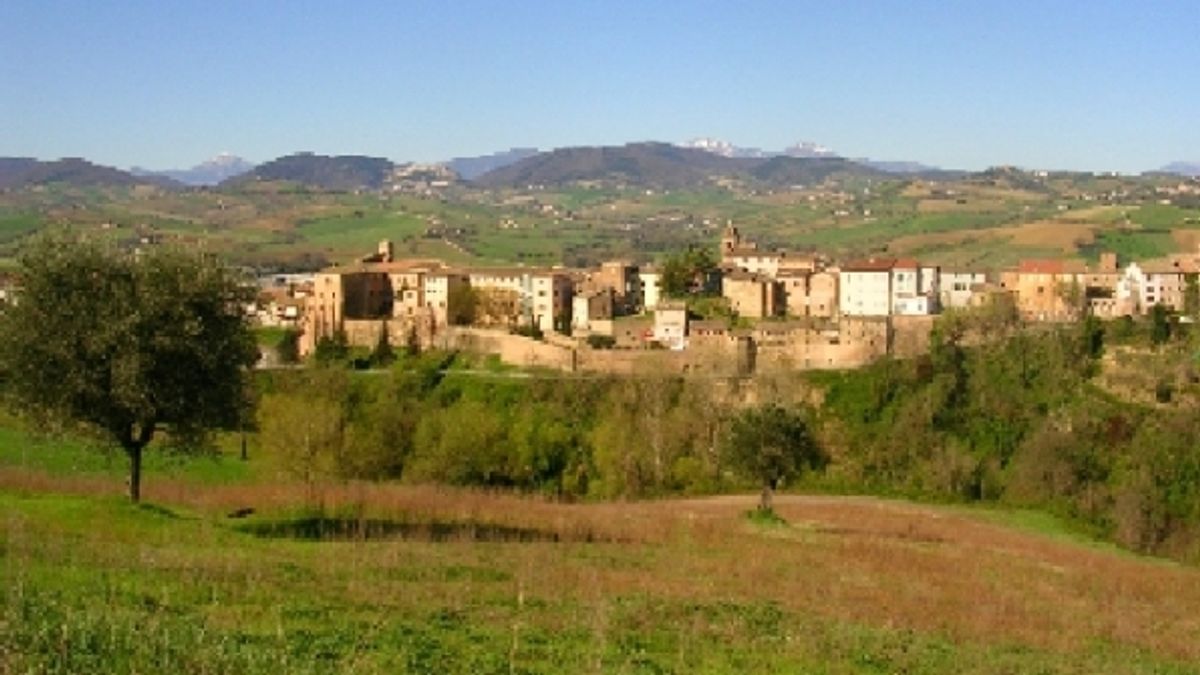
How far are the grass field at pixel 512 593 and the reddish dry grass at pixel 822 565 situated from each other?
0.11m

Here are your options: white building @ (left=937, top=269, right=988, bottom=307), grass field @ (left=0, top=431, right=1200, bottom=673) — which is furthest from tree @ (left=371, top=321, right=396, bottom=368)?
white building @ (left=937, top=269, right=988, bottom=307)

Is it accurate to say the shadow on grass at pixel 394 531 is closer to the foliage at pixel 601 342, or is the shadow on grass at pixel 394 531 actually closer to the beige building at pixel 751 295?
the foliage at pixel 601 342

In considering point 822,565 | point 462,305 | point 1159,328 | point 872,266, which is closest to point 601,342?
point 462,305

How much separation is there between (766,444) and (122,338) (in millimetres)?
21920

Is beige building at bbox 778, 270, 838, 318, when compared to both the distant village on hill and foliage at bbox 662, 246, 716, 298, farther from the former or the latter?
foliage at bbox 662, 246, 716, 298

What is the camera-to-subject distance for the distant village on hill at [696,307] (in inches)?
3155

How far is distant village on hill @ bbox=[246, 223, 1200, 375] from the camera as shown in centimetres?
8012

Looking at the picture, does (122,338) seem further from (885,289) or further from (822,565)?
(885,289)

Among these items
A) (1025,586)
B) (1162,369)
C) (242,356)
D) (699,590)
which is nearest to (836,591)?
(699,590)

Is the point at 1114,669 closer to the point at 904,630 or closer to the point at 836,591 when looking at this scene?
the point at 904,630

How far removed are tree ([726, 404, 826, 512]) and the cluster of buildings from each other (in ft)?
117

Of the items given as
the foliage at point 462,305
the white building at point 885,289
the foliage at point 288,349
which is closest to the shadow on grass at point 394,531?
the foliage at point 288,349

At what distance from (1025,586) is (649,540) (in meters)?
8.22

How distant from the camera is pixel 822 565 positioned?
26516 millimetres
